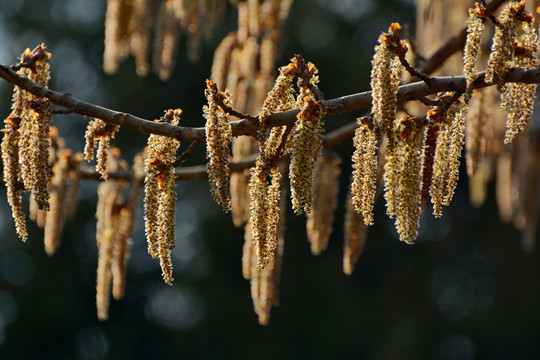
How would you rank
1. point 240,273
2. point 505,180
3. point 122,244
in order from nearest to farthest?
point 122,244 < point 505,180 < point 240,273

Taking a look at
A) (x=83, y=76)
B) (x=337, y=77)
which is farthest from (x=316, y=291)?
(x=83, y=76)

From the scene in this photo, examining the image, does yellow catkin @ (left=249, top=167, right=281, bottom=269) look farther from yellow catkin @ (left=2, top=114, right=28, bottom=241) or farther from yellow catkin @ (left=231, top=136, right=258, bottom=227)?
yellow catkin @ (left=231, top=136, right=258, bottom=227)

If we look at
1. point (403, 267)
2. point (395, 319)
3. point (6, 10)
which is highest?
point (6, 10)

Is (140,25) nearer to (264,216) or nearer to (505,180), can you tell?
(264,216)

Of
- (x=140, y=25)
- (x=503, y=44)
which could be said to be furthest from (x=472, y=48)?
(x=140, y=25)

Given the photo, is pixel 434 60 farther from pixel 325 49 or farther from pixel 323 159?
pixel 325 49

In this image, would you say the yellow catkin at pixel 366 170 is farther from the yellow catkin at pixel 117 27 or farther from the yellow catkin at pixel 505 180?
the yellow catkin at pixel 505 180

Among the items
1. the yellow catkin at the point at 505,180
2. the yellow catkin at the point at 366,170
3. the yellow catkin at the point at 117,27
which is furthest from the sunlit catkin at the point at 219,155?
the yellow catkin at the point at 505,180
